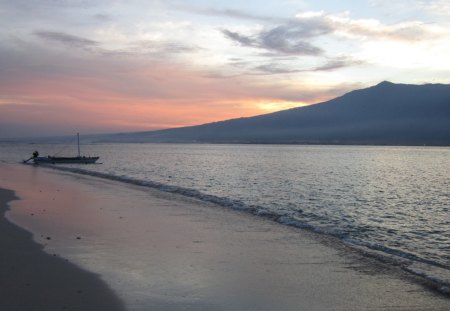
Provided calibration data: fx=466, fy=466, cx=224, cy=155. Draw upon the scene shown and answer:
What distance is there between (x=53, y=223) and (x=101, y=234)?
8.38 ft

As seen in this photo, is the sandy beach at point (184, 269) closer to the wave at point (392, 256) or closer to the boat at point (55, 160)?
the wave at point (392, 256)

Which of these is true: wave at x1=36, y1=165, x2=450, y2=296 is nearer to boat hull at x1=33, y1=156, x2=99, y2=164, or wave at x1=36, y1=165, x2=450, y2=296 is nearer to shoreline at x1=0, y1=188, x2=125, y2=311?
shoreline at x1=0, y1=188, x2=125, y2=311

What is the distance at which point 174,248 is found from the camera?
1155 centimetres

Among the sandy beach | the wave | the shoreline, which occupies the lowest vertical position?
the wave

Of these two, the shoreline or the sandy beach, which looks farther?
the sandy beach

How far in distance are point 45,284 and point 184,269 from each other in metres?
2.72

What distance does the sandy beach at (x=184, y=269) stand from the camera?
7621 millimetres

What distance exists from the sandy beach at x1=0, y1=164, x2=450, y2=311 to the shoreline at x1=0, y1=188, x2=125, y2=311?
2 centimetres

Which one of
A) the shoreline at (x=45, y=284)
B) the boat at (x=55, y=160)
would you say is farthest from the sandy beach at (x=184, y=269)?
the boat at (x=55, y=160)

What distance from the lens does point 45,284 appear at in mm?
8109

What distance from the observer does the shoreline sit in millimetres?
7113

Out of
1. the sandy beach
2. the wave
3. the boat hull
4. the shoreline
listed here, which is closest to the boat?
the boat hull

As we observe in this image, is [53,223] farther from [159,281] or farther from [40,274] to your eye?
[159,281]

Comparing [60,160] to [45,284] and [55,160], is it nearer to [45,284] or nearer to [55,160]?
[55,160]
